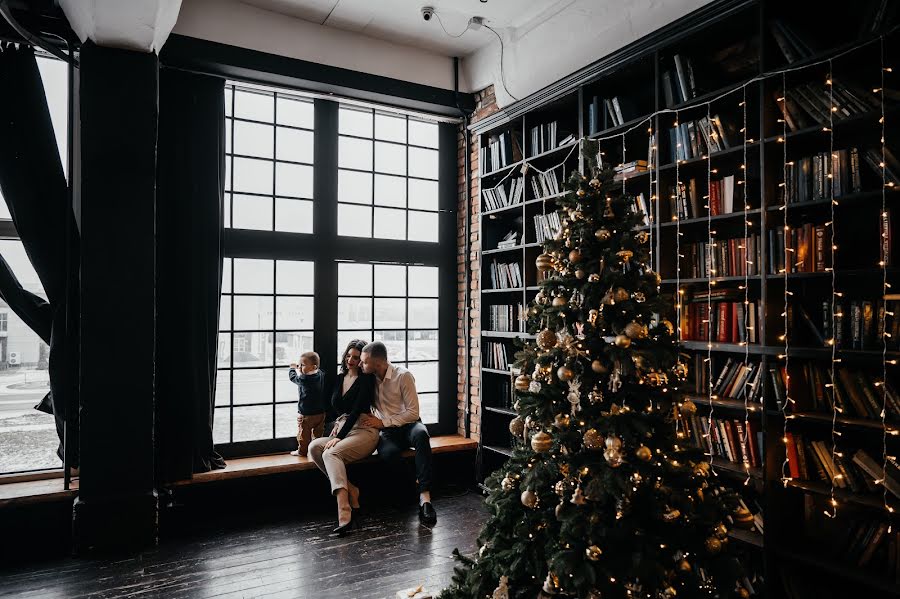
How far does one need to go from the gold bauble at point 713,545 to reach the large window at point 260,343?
3223 millimetres

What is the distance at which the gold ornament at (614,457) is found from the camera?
82.8 inches

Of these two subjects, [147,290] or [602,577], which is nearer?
[602,577]

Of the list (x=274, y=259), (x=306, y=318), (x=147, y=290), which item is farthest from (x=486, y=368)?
(x=147, y=290)

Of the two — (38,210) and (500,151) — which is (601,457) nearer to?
(500,151)

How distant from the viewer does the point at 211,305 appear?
13.5 ft

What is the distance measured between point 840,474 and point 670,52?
93.3 inches

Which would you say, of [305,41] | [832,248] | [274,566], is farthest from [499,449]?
[305,41]

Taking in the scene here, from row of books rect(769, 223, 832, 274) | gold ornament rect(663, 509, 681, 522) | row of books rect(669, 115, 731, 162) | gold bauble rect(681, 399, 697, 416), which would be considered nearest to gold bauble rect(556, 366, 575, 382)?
gold bauble rect(681, 399, 697, 416)

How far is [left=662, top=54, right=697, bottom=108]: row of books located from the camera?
10.4 ft

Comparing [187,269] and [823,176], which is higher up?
[823,176]

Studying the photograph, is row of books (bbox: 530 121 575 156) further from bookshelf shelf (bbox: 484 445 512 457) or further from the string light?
bookshelf shelf (bbox: 484 445 512 457)

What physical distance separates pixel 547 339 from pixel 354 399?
231 centimetres

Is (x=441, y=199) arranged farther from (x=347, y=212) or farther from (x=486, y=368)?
(x=486, y=368)

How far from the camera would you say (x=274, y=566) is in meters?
3.24
